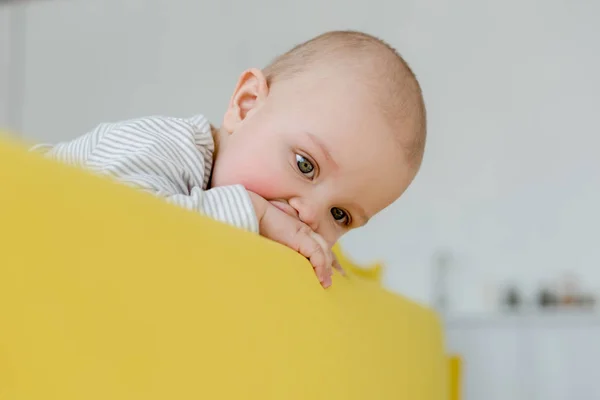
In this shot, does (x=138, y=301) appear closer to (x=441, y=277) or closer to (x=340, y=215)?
(x=340, y=215)

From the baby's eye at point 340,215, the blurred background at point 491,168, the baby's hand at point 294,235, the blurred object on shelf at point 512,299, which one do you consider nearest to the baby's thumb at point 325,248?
the baby's hand at point 294,235

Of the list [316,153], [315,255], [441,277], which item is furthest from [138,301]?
[441,277]

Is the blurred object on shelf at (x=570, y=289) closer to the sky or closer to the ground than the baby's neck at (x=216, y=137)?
closer to the ground

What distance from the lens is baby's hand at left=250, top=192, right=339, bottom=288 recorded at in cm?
61

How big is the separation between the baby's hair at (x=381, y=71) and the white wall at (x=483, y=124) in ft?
6.27

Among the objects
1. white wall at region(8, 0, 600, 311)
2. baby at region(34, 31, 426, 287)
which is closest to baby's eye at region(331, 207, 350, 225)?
baby at region(34, 31, 426, 287)

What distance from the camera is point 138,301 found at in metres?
0.38

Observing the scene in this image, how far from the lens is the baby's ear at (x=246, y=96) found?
2.59ft

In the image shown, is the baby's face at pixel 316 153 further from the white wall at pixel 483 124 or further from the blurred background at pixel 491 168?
the white wall at pixel 483 124

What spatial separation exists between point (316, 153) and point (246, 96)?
0.13 m

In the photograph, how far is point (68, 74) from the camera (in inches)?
135

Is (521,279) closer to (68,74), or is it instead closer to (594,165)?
(594,165)

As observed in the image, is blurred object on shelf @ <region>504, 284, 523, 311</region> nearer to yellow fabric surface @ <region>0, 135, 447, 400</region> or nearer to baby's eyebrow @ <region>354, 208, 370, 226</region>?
baby's eyebrow @ <region>354, 208, 370, 226</region>

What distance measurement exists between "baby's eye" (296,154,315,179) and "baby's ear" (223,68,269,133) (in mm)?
96
